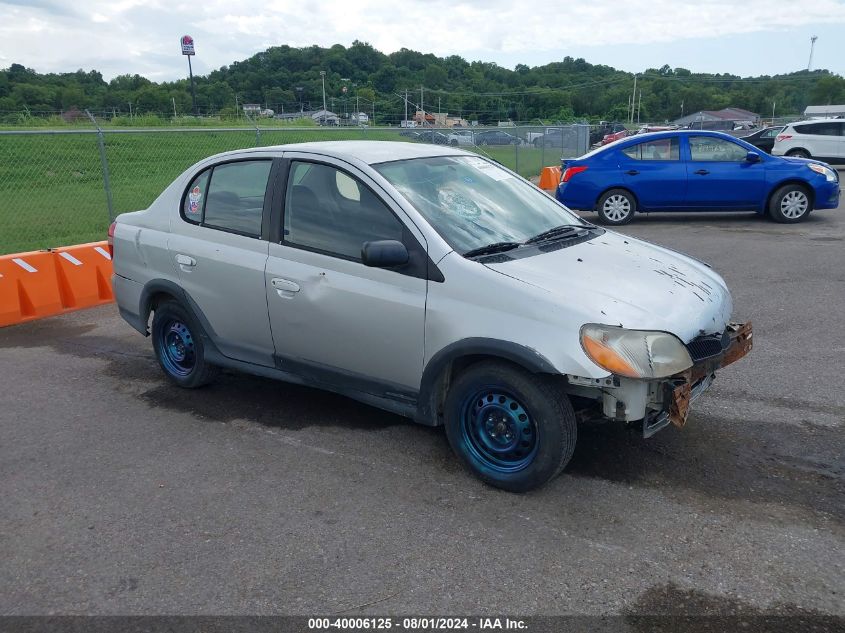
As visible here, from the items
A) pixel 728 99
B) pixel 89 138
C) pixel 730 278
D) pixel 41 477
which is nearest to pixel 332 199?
pixel 41 477

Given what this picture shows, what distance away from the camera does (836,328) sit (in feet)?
21.1

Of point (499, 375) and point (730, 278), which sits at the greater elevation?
point (499, 375)

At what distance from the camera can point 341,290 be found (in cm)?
420

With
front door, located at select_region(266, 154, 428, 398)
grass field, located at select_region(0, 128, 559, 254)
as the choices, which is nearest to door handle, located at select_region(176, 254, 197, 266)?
front door, located at select_region(266, 154, 428, 398)

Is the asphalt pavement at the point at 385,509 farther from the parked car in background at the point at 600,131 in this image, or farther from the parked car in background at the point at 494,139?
the parked car in background at the point at 600,131

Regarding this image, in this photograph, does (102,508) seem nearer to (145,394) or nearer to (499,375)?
(145,394)

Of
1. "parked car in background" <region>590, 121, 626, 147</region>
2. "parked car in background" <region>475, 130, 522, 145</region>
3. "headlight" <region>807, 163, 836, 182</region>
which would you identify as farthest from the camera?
"parked car in background" <region>590, 121, 626, 147</region>

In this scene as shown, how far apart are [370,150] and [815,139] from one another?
2181cm

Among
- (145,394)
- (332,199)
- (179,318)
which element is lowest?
(145,394)

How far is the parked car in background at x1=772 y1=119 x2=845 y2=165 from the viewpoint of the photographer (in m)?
22.1

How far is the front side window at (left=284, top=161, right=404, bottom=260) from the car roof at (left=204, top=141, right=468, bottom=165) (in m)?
0.13

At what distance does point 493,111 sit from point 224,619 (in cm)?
6159

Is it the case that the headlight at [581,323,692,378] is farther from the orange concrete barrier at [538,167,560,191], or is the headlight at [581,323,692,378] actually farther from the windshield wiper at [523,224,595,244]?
the orange concrete barrier at [538,167,560,191]

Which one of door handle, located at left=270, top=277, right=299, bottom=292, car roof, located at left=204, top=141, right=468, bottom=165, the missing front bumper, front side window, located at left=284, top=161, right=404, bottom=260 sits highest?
car roof, located at left=204, top=141, right=468, bottom=165
